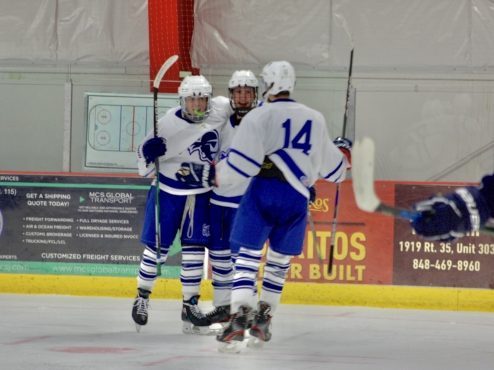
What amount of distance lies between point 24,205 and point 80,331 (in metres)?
2.36

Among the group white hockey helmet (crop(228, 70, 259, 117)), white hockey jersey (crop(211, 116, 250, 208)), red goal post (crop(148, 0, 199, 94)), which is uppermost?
red goal post (crop(148, 0, 199, 94))

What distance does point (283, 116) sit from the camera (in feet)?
12.1

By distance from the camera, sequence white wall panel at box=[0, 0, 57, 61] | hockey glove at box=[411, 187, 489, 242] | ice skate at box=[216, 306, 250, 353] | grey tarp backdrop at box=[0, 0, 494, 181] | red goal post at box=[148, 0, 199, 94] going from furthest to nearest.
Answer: white wall panel at box=[0, 0, 57, 61]
grey tarp backdrop at box=[0, 0, 494, 181]
red goal post at box=[148, 0, 199, 94]
ice skate at box=[216, 306, 250, 353]
hockey glove at box=[411, 187, 489, 242]

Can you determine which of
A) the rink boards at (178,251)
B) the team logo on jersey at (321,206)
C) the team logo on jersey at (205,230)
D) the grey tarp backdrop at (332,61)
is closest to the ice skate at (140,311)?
the team logo on jersey at (205,230)

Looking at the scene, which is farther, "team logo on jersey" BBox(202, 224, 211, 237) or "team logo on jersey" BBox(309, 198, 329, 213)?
"team logo on jersey" BBox(309, 198, 329, 213)

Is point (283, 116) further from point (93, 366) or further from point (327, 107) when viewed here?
point (327, 107)

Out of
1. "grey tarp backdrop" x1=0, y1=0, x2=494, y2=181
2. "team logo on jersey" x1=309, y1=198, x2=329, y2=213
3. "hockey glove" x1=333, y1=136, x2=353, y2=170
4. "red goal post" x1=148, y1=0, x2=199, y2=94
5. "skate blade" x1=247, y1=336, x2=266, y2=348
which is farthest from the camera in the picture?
"grey tarp backdrop" x1=0, y1=0, x2=494, y2=181

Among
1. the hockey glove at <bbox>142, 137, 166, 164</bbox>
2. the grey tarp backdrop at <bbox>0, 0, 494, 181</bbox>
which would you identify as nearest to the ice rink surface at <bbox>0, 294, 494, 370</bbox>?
the hockey glove at <bbox>142, 137, 166, 164</bbox>

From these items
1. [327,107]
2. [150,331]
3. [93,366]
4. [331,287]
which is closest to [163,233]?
[150,331]

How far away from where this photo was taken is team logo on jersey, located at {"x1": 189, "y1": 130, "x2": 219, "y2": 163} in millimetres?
4391

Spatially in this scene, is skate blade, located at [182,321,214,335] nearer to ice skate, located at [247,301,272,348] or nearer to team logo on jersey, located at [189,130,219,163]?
ice skate, located at [247,301,272,348]

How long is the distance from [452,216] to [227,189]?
2.34 meters

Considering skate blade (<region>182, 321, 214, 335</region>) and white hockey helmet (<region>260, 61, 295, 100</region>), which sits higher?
white hockey helmet (<region>260, 61, 295, 100</region>)

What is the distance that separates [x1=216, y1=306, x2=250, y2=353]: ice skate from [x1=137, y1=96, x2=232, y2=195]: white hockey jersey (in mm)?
941
